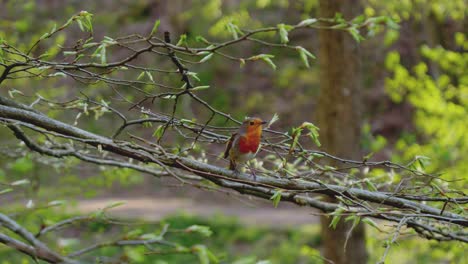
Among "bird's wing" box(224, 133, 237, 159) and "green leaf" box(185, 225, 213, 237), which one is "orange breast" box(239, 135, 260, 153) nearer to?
"bird's wing" box(224, 133, 237, 159)

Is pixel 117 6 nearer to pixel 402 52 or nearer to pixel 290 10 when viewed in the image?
pixel 290 10

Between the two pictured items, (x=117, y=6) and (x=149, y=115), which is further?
(x=117, y=6)

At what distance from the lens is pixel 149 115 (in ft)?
9.12

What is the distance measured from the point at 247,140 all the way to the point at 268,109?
18669mm

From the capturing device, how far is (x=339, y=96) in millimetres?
6324

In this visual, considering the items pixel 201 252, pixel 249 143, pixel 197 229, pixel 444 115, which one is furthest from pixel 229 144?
pixel 444 115

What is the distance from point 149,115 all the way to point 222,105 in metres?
18.9

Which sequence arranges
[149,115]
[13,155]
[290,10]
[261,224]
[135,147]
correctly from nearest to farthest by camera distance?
[135,147] → [149,115] → [13,155] → [261,224] → [290,10]

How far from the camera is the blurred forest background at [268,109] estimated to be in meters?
6.38

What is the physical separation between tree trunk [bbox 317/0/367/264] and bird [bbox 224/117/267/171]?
11.3 feet

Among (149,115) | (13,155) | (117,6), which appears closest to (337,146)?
(13,155)

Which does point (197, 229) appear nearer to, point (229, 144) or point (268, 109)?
point (229, 144)

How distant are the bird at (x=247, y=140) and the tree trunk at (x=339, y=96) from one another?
343 centimetres

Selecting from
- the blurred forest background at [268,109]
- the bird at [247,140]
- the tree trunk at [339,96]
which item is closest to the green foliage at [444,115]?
the blurred forest background at [268,109]
